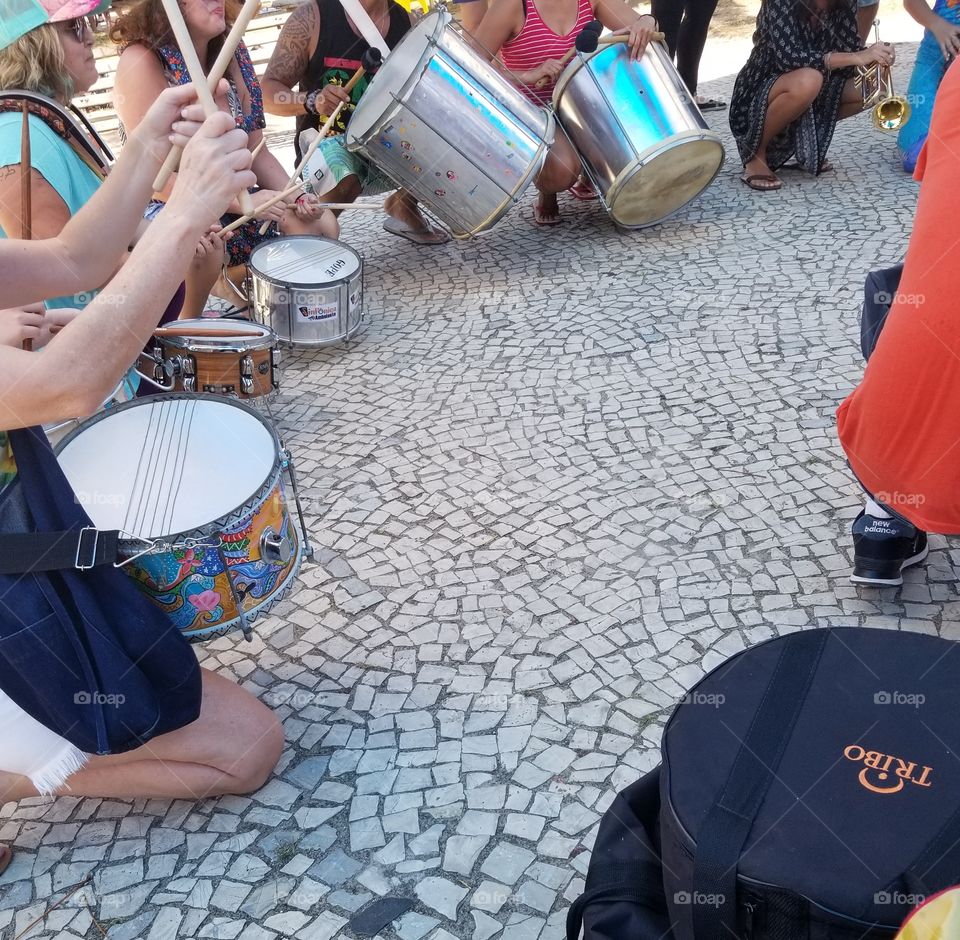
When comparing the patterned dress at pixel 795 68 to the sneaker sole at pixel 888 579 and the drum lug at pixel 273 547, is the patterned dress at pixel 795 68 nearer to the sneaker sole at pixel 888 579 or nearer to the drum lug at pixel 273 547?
the sneaker sole at pixel 888 579

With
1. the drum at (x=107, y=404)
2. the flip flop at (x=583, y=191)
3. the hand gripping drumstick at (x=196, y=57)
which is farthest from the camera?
the flip flop at (x=583, y=191)

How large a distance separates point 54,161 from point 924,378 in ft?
7.45

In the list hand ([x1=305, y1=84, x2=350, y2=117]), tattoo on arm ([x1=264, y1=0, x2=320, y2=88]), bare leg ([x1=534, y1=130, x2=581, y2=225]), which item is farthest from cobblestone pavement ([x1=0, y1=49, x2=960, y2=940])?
tattoo on arm ([x1=264, y1=0, x2=320, y2=88])

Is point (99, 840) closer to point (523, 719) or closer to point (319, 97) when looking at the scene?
point (523, 719)

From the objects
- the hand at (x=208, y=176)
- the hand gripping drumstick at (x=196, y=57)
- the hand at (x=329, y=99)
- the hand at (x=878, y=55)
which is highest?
the hand gripping drumstick at (x=196, y=57)

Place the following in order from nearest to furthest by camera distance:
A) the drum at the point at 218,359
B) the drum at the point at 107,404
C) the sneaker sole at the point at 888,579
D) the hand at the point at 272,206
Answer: the drum at the point at 107,404
the sneaker sole at the point at 888,579
the drum at the point at 218,359
the hand at the point at 272,206

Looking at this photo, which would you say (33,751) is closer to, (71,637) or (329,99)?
(71,637)

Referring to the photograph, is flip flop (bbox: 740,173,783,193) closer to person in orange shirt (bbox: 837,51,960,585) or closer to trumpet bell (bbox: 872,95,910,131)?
trumpet bell (bbox: 872,95,910,131)

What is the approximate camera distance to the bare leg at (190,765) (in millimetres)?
2045

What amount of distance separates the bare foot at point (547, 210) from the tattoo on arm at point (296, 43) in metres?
1.35

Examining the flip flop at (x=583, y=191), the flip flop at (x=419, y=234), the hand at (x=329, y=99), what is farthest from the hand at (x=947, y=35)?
the hand at (x=329, y=99)

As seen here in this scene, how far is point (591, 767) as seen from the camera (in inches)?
82.4

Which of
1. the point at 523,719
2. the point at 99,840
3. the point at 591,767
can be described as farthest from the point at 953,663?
the point at 99,840

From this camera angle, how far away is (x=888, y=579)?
96.5 inches
